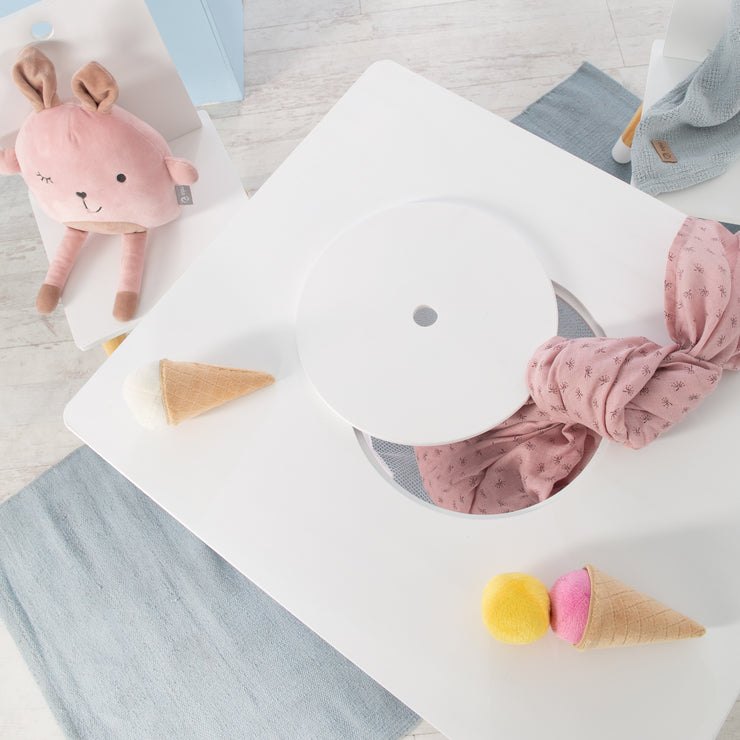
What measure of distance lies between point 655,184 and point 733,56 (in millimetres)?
241

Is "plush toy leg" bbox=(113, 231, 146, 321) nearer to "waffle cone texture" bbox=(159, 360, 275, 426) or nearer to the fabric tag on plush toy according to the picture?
the fabric tag on plush toy

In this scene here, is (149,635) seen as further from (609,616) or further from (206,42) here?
(206,42)

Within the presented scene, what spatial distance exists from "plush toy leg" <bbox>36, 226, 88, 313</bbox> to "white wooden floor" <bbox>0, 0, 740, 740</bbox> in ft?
1.54

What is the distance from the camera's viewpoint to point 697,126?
1194mm

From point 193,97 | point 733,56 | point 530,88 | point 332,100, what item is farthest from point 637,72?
point 193,97

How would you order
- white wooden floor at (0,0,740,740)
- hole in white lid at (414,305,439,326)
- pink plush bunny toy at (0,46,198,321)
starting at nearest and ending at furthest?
hole in white lid at (414,305,439,326) → pink plush bunny toy at (0,46,198,321) → white wooden floor at (0,0,740,740)

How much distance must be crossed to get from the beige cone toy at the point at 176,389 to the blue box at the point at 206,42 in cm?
110

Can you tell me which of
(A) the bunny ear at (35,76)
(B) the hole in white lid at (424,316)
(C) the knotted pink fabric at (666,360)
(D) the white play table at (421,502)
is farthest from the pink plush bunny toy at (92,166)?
(C) the knotted pink fabric at (666,360)

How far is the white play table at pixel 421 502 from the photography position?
74 centimetres

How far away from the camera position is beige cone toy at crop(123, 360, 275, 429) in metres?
→ 0.84

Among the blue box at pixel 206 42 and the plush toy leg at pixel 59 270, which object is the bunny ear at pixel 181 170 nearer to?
the plush toy leg at pixel 59 270

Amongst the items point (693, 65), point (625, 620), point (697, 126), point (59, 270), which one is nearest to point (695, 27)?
point (693, 65)

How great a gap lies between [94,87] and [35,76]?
91mm

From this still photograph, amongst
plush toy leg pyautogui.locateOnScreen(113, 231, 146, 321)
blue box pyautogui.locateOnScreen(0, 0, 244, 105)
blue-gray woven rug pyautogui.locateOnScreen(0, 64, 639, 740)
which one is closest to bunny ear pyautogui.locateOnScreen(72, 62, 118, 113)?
plush toy leg pyautogui.locateOnScreen(113, 231, 146, 321)
